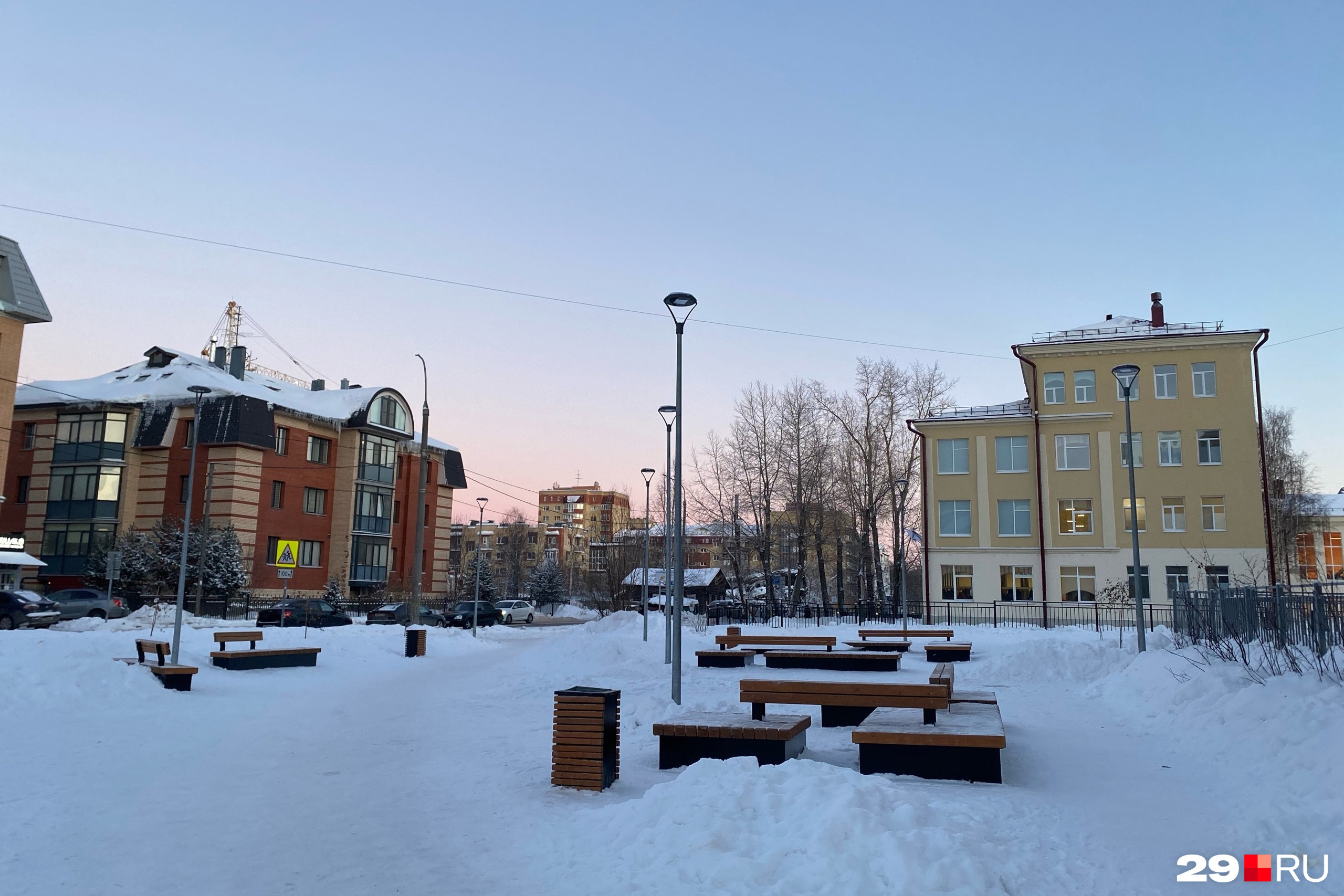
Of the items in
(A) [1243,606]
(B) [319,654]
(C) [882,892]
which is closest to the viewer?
(C) [882,892]

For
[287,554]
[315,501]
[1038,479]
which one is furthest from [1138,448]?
[315,501]

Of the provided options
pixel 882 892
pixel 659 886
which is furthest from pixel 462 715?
pixel 882 892

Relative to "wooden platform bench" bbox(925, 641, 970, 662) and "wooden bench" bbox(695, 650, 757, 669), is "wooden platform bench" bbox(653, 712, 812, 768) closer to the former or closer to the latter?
"wooden bench" bbox(695, 650, 757, 669)

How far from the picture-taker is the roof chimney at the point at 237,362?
54.3 meters

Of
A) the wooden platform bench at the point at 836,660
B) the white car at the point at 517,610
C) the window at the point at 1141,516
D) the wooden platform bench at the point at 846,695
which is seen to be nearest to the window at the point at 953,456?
the window at the point at 1141,516

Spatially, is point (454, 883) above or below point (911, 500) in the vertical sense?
below

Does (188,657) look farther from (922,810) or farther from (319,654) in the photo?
(922,810)

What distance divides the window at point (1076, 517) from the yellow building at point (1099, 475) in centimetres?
5

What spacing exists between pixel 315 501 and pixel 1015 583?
36970mm

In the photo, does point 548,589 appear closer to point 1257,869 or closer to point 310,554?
point 310,554

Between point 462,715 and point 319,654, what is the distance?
386 inches

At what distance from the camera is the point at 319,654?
21969mm

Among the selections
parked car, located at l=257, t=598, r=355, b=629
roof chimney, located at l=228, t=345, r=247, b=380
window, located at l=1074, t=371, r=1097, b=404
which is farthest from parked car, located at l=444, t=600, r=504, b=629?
window, located at l=1074, t=371, r=1097, b=404

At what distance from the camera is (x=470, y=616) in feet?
146
